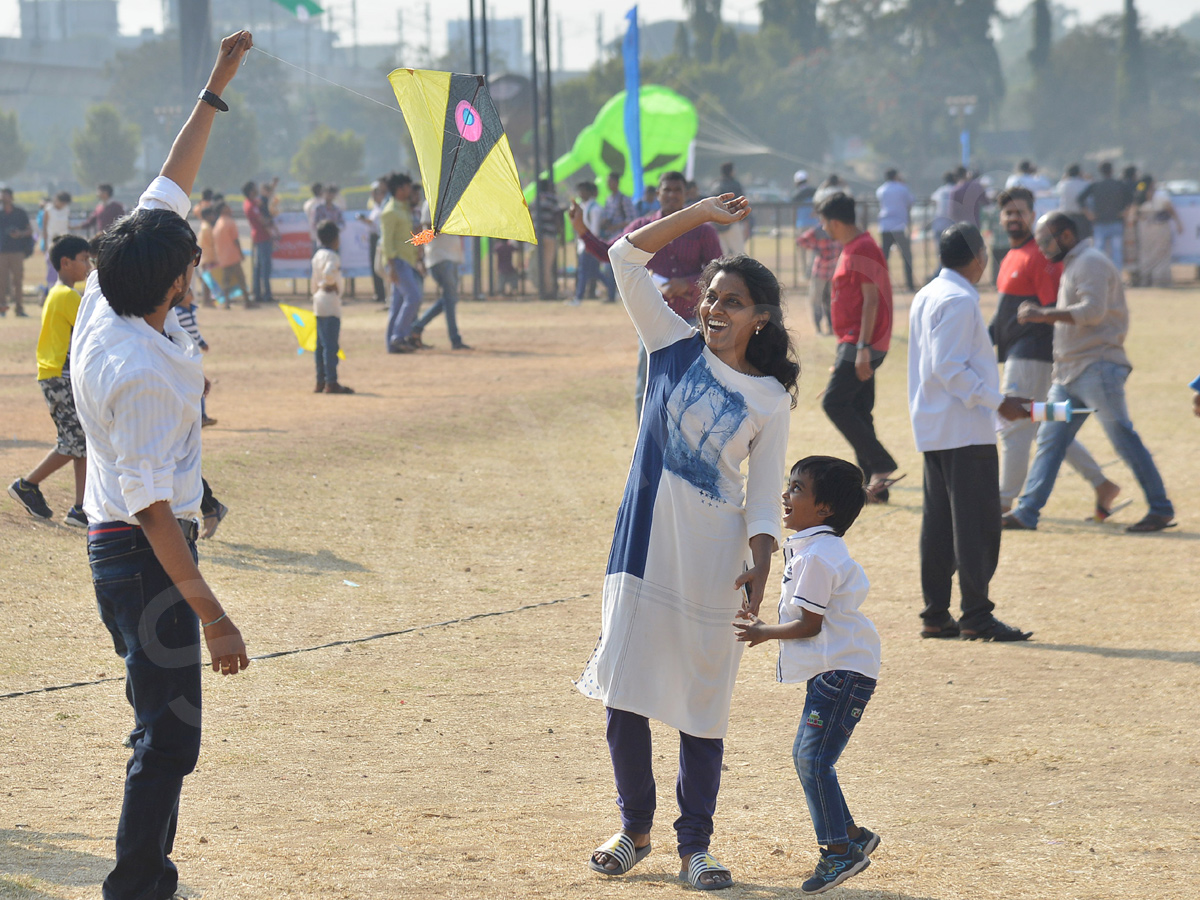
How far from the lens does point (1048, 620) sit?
21.7 ft

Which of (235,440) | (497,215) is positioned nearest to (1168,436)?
(235,440)

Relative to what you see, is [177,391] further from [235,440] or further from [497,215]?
[235,440]

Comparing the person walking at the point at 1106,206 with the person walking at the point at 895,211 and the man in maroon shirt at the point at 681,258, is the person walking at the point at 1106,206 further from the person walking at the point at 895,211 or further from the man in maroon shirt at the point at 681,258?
the man in maroon shirt at the point at 681,258

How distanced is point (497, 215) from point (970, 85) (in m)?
92.0

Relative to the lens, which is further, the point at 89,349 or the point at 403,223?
the point at 403,223

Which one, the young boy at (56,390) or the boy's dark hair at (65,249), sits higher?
the boy's dark hair at (65,249)

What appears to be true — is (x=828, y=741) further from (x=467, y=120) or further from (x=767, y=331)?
(x=467, y=120)

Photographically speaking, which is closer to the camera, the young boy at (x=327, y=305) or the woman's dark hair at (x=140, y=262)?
the woman's dark hair at (x=140, y=262)

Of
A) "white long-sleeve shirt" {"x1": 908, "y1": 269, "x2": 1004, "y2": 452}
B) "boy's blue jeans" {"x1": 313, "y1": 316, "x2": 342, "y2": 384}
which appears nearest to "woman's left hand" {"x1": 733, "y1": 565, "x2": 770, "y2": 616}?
"white long-sleeve shirt" {"x1": 908, "y1": 269, "x2": 1004, "y2": 452}

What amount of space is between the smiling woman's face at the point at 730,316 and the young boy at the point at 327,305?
880cm

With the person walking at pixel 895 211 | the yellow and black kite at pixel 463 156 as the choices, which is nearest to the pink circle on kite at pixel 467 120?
the yellow and black kite at pixel 463 156

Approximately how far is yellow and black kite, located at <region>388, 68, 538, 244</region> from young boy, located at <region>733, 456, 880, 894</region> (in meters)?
1.40

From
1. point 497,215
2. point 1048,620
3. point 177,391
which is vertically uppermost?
point 497,215

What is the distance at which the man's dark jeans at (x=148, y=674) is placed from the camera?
3230 mm
